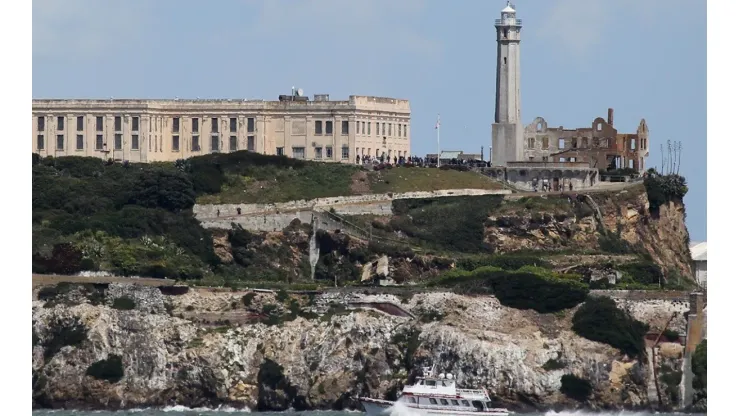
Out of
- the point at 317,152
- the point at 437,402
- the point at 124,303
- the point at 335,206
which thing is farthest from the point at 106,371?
the point at 317,152

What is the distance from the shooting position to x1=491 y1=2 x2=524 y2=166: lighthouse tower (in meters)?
138

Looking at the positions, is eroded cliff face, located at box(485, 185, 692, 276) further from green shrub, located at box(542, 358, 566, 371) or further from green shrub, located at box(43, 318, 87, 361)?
green shrub, located at box(43, 318, 87, 361)

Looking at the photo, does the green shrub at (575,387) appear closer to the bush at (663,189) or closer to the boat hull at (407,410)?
the boat hull at (407,410)

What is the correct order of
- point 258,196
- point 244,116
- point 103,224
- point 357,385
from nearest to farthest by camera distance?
point 357,385, point 103,224, point 258,196, point 244,116

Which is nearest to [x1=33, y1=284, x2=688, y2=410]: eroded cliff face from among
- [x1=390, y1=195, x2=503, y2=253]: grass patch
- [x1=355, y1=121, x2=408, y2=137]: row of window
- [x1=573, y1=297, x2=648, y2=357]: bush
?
[x1=573, y1=297, x2=648, y2=357]: bush

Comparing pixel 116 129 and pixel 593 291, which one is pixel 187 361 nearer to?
pixel 593 291

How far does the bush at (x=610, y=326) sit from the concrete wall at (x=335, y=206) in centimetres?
1816

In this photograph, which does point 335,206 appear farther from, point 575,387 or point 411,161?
point 575,387

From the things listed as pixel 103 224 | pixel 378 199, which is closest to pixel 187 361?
pixel 103 224

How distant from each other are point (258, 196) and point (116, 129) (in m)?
12.8

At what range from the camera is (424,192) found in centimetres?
13262

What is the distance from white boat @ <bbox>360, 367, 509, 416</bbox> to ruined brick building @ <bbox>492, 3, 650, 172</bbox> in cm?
3232

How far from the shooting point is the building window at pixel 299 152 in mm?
139375

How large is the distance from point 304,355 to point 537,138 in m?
36.1
